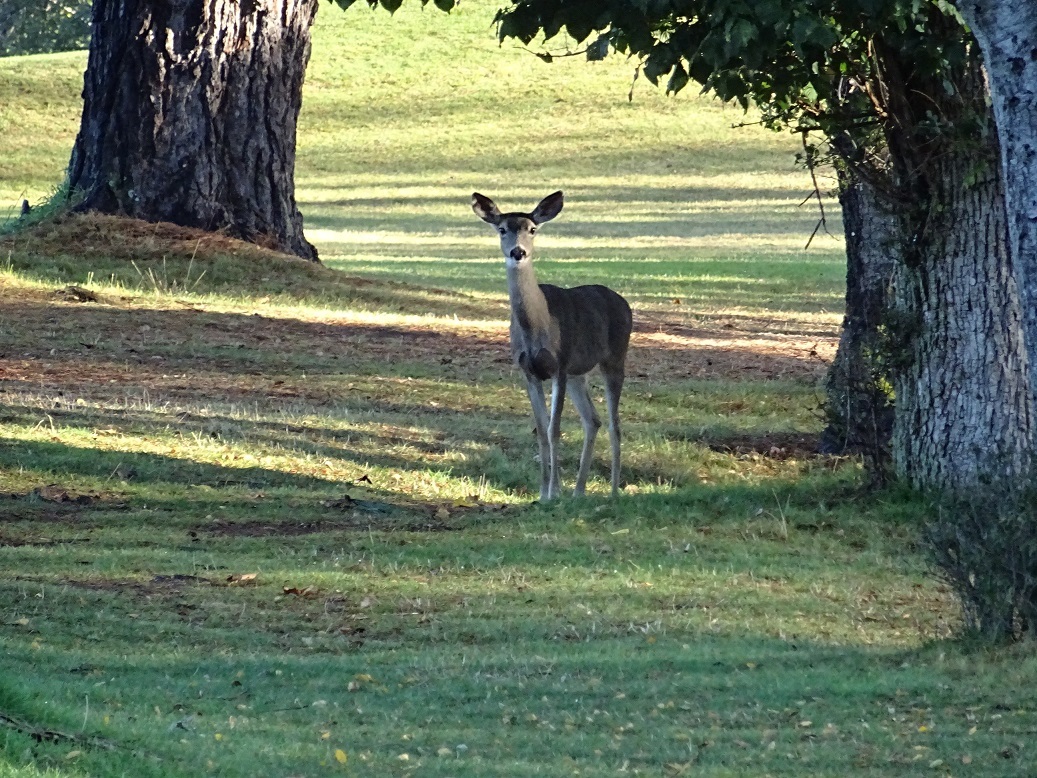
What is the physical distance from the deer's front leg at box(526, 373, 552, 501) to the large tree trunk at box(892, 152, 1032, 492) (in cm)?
259

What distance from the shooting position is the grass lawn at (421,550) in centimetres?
709

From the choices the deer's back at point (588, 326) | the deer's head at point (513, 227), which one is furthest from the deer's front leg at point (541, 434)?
the deer's head at point (513, 227)

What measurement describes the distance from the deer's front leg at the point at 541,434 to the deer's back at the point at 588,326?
293 mm

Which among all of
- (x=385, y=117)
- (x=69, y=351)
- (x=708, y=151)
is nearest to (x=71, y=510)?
(x=69, y=351)

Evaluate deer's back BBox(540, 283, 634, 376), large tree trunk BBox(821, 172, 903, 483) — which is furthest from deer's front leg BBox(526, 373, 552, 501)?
large tree trunk BBox(821, 172, 903, 483)

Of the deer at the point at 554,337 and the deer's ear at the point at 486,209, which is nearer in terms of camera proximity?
the deer at the point at 554,337

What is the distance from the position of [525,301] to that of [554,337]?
39 cm

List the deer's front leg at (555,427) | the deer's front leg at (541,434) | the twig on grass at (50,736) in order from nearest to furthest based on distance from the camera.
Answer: the twig on grass at (50,736) → the deer's front leg at (541,434) → the deer's front leg at (555,427)

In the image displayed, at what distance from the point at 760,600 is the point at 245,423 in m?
6.03

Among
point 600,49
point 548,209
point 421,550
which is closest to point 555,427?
point 548,209

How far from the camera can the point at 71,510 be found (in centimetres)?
1262

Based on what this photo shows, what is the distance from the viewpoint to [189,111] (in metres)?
21.2

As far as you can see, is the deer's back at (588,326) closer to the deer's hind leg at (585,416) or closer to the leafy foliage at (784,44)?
the deer's hind leg at (585,416)

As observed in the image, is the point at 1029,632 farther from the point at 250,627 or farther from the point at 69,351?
the point at 69,351
